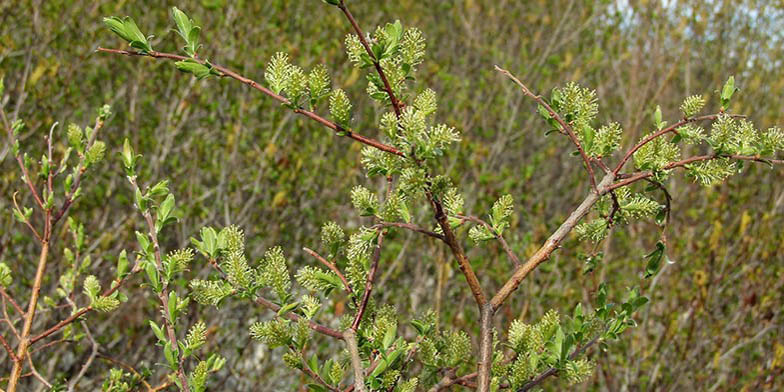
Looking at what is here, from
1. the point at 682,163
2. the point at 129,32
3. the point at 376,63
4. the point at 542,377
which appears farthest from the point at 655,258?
the point at 129,32

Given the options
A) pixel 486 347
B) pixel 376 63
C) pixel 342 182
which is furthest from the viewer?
pixel 342 182

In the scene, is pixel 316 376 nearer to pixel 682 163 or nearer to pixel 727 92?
pixel 682 163

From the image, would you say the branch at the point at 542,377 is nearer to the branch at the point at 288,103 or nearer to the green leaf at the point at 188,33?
the branch at the point at 288,103

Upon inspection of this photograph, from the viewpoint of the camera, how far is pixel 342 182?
5.05 meters

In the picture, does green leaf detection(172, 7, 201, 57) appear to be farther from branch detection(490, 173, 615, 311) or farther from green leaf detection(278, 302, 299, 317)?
branch detection(490, 173, 615, 311)

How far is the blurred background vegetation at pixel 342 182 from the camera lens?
4152 mm

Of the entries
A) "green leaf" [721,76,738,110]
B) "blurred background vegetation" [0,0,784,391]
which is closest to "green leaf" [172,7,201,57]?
"green leaf" [721,76,738,110]

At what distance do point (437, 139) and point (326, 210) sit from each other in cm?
392

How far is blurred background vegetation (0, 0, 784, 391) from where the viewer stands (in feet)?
13.6

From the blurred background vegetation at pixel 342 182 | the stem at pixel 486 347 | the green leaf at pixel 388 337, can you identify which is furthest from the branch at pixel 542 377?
the blurred background vegetation at pixel 342 182

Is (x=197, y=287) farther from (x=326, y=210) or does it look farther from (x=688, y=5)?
(x=688, y=5)

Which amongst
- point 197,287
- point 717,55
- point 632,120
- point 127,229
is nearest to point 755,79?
point 717,55

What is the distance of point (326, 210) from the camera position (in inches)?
199

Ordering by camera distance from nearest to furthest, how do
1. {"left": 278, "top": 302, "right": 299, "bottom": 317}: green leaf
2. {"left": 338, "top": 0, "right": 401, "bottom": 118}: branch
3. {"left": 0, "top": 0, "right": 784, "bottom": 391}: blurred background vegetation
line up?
{"left": 338, "top": 0, "right": 401, "bottom": 118}: branch < {"left": 278, "top": 302, "right": 299, "bottom": 317}: green leaf < {"left": 0, "top": 0, "right": 784, "bottom": 391}: blurred background vegetation
